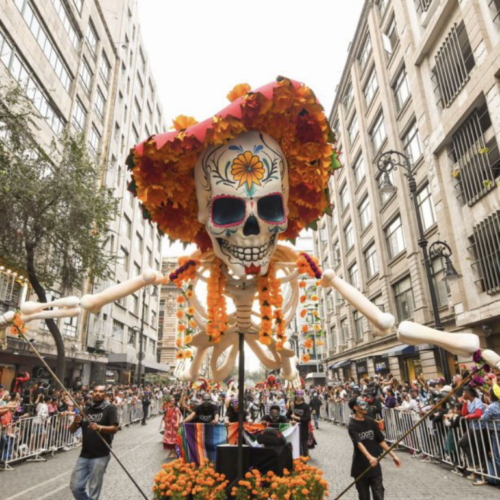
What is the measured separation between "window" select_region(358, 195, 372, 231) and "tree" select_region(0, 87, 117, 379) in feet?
64.9

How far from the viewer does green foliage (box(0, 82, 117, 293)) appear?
13539mm

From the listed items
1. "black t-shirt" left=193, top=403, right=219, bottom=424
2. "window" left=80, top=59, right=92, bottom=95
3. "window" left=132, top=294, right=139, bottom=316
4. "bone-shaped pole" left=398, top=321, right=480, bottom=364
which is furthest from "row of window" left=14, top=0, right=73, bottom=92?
"bone-shaped pole" left=398, top=321, right=480, bottom=364

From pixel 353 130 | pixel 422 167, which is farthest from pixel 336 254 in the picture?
pixel 422 167

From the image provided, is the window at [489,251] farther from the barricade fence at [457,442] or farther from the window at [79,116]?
the window at [79,116]

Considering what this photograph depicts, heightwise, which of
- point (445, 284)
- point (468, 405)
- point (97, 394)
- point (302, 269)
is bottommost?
point (468, 405)

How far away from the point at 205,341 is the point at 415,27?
23.4 metres

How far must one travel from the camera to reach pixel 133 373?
125ft

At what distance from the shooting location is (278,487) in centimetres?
308

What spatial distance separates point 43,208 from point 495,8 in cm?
1853

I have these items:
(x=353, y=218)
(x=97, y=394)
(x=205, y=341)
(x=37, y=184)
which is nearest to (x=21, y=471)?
(x=97, y=394)

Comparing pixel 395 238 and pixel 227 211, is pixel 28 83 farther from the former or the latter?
pixel 395 238

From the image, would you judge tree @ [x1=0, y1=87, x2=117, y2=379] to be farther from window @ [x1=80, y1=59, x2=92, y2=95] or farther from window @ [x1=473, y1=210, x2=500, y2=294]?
window @ [x1=473, y1=210, x2=500, y2=294]

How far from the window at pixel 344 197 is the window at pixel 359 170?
2.62 meters

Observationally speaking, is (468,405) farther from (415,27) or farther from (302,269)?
(415,27)
